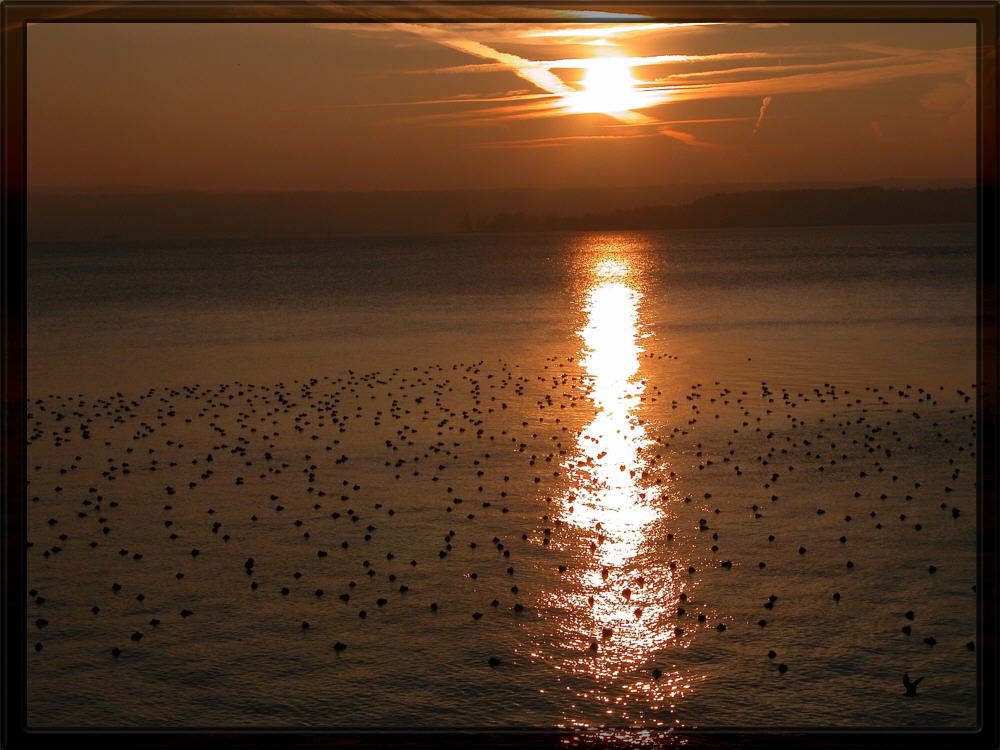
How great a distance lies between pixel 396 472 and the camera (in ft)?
87.5

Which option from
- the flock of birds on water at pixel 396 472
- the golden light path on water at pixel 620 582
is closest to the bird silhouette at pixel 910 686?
the flock of birds on water at pixel 396 472

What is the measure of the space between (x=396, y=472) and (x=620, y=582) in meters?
8.59

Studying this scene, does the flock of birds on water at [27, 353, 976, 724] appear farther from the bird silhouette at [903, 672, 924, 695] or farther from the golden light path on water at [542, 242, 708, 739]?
the golden light path on water at [542, 242, 708, 739]

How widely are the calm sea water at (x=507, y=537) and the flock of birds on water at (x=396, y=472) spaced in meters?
0.10

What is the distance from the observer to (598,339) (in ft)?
179

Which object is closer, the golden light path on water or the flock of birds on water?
the golden light path on water

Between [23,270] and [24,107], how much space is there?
241 cm

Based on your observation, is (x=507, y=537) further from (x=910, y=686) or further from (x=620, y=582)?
(x=910, y=686)

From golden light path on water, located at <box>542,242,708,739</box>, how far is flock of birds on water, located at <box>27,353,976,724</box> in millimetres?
266

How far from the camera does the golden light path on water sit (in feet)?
51.5

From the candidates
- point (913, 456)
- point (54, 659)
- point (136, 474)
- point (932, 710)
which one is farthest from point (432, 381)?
point (932, 710)

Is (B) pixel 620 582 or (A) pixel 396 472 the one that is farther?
(A) pixel 396 472

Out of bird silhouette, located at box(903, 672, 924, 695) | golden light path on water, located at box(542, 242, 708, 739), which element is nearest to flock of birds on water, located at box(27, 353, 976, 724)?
bird silhouette, located at box(903, 672, 924, 695)

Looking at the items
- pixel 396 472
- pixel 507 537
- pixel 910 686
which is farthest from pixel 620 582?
pixel 396 472
